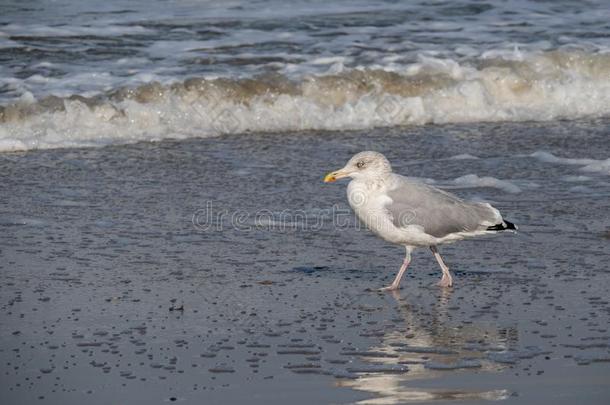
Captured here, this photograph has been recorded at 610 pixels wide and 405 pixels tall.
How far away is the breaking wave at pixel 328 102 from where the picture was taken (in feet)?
38.0

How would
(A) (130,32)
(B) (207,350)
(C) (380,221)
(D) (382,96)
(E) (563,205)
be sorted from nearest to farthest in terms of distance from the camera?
(B) (207,350), (C) (380,221), (E) (563,205), (D) (382,96), (A) (130,32)

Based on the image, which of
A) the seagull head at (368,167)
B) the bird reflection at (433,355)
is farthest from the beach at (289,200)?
the seagull head at (368,167)

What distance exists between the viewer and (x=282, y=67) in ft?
44.6

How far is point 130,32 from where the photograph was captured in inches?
609

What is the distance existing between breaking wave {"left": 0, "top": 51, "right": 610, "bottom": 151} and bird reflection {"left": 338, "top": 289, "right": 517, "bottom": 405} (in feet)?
18.2

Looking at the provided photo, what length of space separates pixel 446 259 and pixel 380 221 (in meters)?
0.74

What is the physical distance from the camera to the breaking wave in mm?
11570

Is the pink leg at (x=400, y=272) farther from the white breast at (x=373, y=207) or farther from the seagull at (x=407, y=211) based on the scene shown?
the white breast at (x=373, y=207)

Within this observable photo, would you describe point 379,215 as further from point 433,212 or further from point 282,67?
point 282,67

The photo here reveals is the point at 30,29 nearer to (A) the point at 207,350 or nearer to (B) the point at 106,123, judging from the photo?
(B) the point at 106,123

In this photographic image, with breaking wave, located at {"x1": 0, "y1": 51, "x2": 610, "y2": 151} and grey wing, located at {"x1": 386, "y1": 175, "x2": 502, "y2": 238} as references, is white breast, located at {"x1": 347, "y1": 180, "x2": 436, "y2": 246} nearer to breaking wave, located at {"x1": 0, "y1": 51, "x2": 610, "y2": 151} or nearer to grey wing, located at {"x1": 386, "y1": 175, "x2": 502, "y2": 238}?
grey wing, located at {"x1": 386, "y1": 175, "x2": 502, "y2": 238}

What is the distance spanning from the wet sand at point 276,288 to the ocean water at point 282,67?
1.28 metres

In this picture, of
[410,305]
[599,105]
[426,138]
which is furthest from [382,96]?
[410,305]

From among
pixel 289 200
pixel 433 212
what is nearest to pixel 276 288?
pixel 433 212
